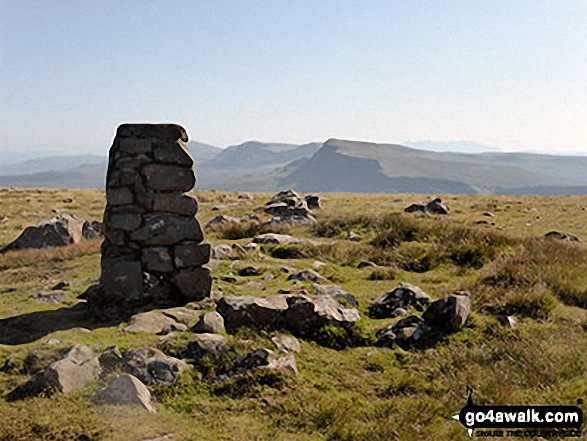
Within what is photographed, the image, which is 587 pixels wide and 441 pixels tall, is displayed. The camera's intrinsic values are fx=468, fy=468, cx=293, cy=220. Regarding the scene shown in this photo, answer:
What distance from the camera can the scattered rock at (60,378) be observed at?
5832mm

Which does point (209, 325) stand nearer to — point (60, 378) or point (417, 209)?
point (60, 378)

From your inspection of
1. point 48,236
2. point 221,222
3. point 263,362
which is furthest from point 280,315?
point 221,222

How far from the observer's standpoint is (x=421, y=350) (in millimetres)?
7926

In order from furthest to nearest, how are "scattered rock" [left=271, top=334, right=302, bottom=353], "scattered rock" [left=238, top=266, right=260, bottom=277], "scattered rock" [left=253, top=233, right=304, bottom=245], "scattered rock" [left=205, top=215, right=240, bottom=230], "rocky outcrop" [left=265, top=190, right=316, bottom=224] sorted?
"rocky outcrop" [left=265, top=190, right=316, bottom=224] → "scattered rock" [left=205, top=215, right=240, bottom=230] → "scattered rock" [left=253, top=233, right=304, bottom=245] → "scattered rock" [left=238, top=266, right=260, bottom=277] → "scattered rock" [left=271, top=334, right=302, bottom=353]

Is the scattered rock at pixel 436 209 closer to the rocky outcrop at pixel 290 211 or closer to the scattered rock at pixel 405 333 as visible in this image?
the rocky outcrop at pixel 290 211

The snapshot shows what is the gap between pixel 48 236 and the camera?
16.8m

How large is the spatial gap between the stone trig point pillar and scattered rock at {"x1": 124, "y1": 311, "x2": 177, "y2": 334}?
0.75 metres

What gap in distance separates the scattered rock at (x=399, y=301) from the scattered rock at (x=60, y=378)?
5509 millimetres

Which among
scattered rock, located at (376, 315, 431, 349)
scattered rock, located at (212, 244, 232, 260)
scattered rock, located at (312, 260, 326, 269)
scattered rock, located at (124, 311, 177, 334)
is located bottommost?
scattered rock, located at (376, 315, 431, 349)

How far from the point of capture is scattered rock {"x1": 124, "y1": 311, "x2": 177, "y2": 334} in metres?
8.08

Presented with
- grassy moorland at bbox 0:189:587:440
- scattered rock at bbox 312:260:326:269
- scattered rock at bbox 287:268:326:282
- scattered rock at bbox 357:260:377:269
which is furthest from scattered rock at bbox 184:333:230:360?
scattered rock at bbox 357:260:377:269

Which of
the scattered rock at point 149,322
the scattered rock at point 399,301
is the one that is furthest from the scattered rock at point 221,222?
the scattered rock at point 149,322

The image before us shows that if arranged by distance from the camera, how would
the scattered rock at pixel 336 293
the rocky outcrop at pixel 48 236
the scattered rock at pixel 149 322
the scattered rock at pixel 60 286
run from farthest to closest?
the rocky outcrop at pixel 48 236 < the scattered rock at pixel 60 286 < the scattered rock at pixel 336 293 < the scattered rock at pixel 149 322

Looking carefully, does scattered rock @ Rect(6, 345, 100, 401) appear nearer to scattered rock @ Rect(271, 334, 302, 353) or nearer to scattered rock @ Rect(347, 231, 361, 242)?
scattered rock @ Rect(271, 334, 302, 353)
